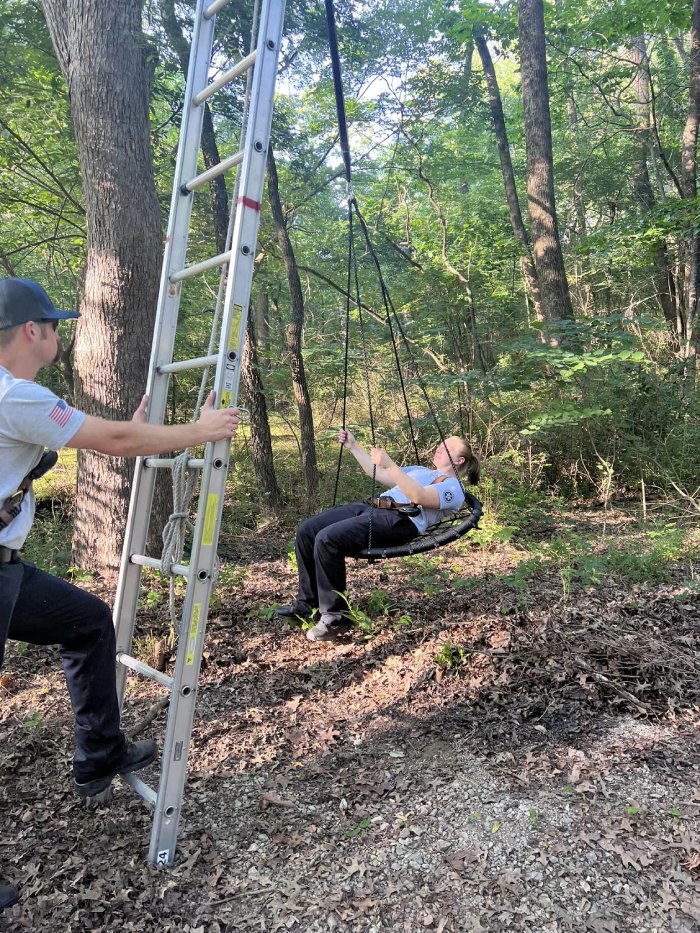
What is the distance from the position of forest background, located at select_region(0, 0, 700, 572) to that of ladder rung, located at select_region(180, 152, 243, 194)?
2569 mm

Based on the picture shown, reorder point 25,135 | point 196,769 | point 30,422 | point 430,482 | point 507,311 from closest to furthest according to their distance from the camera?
point 30,422 → point 196,769 → point 430,482 → point 25,135 → point 507,311

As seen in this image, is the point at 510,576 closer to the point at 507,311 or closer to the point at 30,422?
the point at 30,422

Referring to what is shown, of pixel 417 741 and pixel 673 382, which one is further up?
pixel 673 382

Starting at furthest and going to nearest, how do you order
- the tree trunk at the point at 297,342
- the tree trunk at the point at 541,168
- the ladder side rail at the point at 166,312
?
the tree trunk at the point at 541,168, the tree trunk at the point at 297,342, the ladder side rail at the point at 166,312

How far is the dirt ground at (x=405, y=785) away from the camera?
2066 mm

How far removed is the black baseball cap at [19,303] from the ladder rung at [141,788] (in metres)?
1.87

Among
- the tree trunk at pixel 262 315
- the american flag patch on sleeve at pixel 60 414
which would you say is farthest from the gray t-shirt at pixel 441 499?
the tree trunk at pixel 262 315

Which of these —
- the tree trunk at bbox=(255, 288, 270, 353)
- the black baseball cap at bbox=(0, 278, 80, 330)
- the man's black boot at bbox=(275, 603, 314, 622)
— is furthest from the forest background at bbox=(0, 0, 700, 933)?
the black baseball cap at bbox=(0, 278, 80, 330)

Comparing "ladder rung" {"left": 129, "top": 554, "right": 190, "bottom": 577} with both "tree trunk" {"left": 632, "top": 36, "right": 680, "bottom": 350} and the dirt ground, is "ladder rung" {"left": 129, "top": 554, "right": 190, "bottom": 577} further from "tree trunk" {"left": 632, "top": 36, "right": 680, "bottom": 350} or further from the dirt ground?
"tree trunk" {"left": 632, "top": 36, "right": 680, "bottom": 350}

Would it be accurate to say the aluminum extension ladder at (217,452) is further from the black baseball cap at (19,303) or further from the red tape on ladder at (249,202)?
the black baseball cap at (19,303)

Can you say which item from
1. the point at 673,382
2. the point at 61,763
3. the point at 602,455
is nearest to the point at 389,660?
the point at 61,763

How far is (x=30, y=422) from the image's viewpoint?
6.17ft

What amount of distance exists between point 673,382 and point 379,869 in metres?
7.49

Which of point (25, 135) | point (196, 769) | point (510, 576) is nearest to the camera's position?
point (196, 769)
